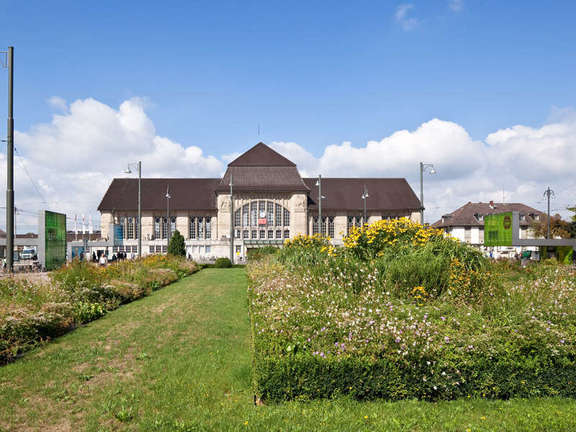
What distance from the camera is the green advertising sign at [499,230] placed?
31078 mm

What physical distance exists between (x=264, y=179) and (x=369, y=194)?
58.2 ft

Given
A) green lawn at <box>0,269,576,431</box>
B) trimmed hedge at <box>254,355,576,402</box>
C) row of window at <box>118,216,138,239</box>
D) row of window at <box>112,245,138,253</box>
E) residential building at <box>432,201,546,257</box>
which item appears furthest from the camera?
residential building at <box>432,201,546,257</box>

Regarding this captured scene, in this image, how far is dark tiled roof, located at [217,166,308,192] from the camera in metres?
56.5

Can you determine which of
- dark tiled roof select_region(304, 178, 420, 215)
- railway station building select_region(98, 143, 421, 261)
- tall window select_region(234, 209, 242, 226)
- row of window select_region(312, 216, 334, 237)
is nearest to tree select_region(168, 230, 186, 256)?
railway station building select_region(98, 143, 421, 261)

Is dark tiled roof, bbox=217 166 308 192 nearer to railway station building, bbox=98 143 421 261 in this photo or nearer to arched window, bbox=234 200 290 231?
railway station building, bbox=98 143 421 261

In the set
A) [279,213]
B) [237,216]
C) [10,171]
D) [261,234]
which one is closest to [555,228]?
[279,213]

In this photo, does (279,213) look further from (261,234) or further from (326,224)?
(326,224)

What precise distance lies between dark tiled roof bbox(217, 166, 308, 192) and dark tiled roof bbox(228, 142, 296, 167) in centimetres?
49

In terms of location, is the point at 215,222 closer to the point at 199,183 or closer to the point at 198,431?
the point at 199,183

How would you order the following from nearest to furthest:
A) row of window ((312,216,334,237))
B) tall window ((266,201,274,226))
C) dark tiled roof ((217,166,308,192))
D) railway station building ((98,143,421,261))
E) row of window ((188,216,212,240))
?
dark tiled roof ((217,166,308,192)) < railway station building ((98,143,421,261)) < tall window ((266,201,274,226)) < row of window ((188,216,212,240)) < row of window ((312,216,334,237))

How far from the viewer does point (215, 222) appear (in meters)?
60.0

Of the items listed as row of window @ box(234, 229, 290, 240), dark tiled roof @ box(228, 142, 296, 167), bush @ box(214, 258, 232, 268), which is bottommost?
bush @ box(214, 258, 232, 268)

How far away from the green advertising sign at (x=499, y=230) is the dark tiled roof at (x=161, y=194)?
38.5m

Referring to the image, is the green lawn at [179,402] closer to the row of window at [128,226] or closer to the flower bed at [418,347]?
the flower bed at [418,347]
